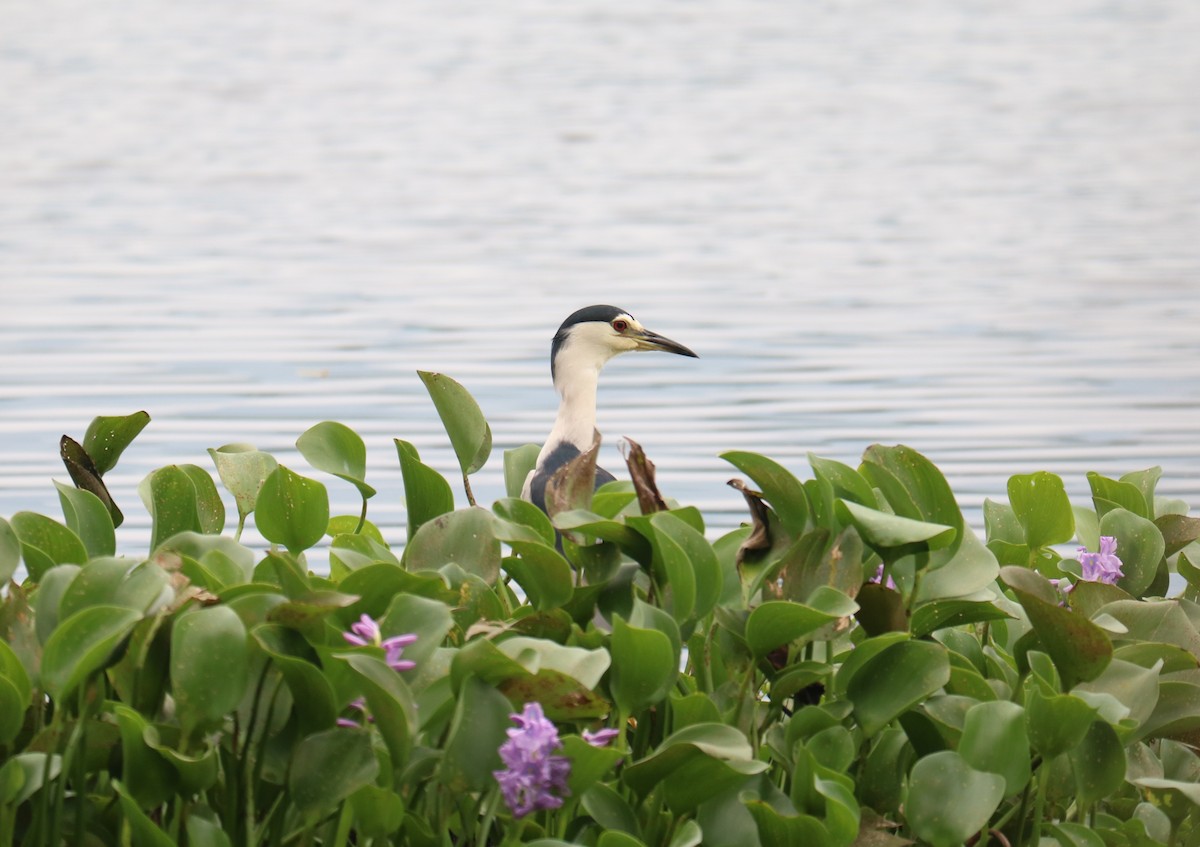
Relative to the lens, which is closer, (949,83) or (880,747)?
(880,747)

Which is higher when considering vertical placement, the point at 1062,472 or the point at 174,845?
the point at 174,845

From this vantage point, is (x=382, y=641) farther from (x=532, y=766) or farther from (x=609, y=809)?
(x=609, y=809)

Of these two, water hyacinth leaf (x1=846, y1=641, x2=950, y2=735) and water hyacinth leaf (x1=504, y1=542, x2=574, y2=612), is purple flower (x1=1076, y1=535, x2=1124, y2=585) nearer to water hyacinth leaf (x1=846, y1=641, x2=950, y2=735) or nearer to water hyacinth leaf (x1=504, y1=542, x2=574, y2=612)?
water hyacinth leaf (x1=846, y1=641, x2=950, y2=735)

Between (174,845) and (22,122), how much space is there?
18.2 meters

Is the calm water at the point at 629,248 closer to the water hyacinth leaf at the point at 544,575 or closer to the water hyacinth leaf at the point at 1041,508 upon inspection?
the water hyacinth leaf at the point at 1041,508

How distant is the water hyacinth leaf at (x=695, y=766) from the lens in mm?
2691

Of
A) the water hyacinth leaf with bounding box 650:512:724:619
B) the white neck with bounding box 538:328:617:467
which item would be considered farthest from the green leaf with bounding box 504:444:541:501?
the white neck with bounding box 538:328:617:467

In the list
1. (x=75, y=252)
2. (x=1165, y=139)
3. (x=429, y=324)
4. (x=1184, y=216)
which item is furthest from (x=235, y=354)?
(x=1165, y=139)

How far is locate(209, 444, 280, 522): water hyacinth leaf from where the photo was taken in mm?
3619

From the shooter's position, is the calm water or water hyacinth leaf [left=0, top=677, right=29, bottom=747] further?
the calm water

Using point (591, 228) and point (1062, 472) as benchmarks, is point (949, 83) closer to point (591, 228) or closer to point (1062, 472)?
point (591, 228)

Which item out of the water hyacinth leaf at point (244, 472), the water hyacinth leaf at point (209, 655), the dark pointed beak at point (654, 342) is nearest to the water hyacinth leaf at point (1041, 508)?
the water hyacinth leaf at point (244, 472)

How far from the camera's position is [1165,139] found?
18.1 m

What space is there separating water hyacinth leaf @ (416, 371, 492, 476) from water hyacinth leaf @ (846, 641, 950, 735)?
1096 millimetres
